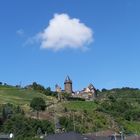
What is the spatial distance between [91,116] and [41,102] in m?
18.4

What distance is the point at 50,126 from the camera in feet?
509

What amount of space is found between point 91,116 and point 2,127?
38873 mm

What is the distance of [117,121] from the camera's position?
186 metres

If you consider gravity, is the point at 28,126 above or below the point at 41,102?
below

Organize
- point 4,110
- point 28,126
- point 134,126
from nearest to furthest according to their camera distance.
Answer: point 28,126 → point 4,110 → point 134,126

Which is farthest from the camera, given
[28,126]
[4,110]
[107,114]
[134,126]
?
[107,114]

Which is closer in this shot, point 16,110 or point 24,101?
point 16,110

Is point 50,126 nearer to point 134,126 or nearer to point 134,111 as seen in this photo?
point 134,126

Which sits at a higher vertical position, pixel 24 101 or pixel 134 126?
pixel 24 101

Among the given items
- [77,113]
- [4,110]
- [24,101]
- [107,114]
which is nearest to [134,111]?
[107,114]

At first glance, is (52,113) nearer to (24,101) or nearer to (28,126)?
(24,101)

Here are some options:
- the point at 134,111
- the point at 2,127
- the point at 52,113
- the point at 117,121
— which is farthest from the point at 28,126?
the point at 134,111

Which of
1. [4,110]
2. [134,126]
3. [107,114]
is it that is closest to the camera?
[4,110]

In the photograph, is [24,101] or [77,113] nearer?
[77,113]
